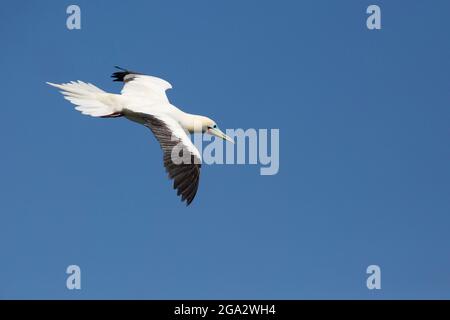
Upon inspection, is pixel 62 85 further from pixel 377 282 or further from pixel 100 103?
pixel 377 282

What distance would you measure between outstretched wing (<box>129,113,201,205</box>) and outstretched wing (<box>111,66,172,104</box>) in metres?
1.93

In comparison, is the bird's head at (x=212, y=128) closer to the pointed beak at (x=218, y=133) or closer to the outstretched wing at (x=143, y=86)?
the pointed beak at (x=218, y=133)

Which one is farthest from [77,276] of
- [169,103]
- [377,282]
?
[377,282]

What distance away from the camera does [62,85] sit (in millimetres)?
18750

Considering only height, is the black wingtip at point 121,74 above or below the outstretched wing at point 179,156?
above

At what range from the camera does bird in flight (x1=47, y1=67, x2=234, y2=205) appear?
16.5 meters

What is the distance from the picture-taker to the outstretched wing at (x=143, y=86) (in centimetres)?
1994

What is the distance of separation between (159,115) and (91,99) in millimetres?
1516

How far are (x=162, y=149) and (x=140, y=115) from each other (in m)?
1.37

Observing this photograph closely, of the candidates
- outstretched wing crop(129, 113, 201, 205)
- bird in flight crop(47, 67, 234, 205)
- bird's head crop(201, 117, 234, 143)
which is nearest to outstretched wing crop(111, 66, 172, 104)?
bird in flight crop(47, 67, 234, 205)

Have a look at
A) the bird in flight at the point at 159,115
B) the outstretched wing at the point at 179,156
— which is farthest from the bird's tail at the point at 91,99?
the outstretched wing at the point at 179,156

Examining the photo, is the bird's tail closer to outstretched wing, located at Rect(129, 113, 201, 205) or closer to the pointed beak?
outstretched wing, located at Rect(129, 113, 201, 205)

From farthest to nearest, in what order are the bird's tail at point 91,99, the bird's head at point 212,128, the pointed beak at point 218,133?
the pointed beak at point 218,133 < the bird's head at point 212,128 < the bird's tail at point 91,99

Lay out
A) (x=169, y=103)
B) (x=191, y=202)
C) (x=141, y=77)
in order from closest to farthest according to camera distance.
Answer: (x=191, y=202) → (x=169, y=103) → (x=141, y=77)
